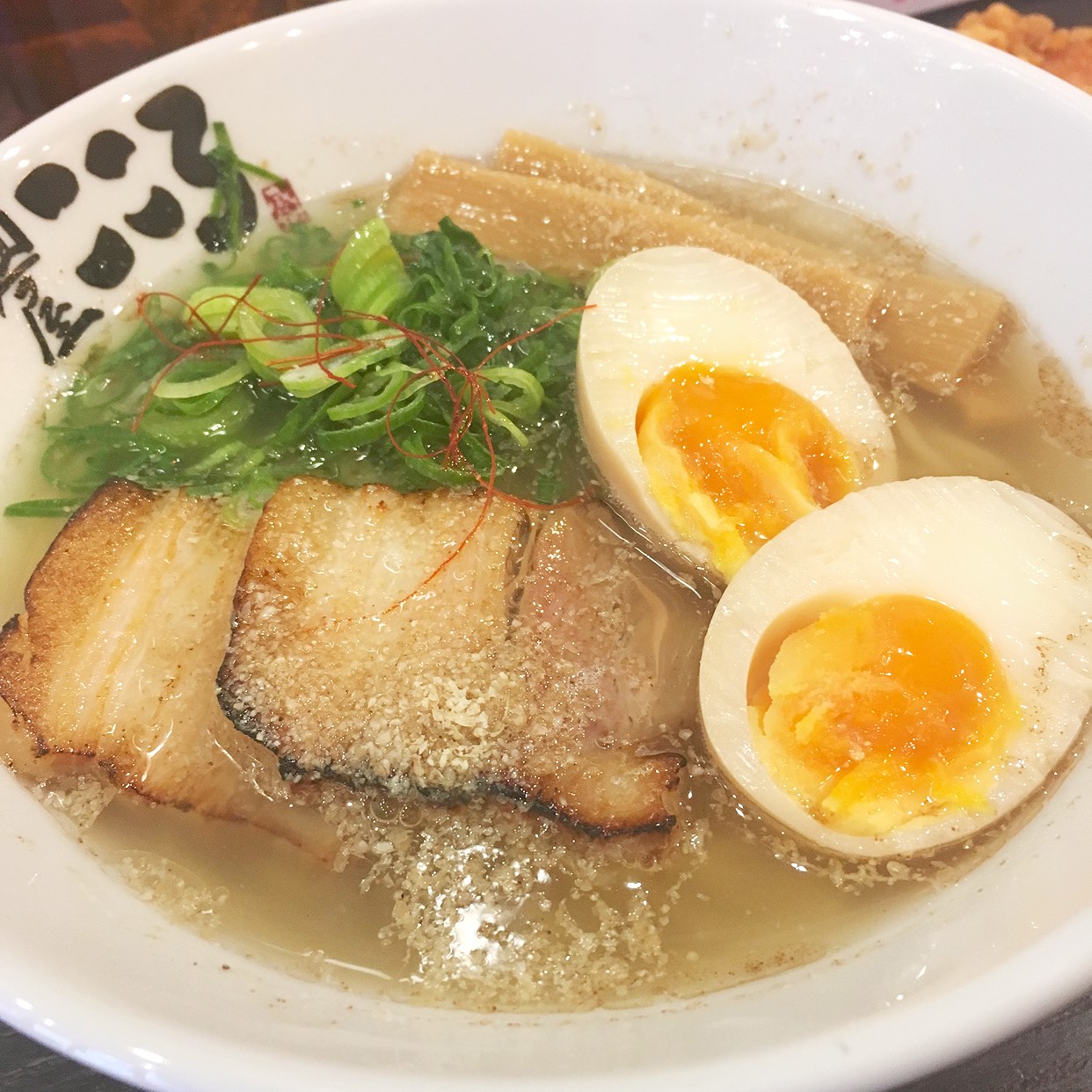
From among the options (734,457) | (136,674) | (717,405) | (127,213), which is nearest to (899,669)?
(734,457)

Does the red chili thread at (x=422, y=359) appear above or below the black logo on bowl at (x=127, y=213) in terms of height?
below

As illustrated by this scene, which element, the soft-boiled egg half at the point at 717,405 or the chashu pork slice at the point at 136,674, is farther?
the soft-boiled egg half at the point at 717,405

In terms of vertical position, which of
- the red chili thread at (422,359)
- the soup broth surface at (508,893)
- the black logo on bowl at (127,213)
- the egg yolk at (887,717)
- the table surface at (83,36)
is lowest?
the soup broth surface at (508,893)

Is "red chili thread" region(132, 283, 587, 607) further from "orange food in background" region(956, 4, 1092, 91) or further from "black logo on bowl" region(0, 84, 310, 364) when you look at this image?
"orange food in background" region(956, 4, 1092, 91)

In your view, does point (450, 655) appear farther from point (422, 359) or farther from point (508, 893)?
point (422, 359)

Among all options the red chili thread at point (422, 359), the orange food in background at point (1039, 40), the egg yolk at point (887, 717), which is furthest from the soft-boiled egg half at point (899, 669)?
the orange food in background at point (1039, 40)

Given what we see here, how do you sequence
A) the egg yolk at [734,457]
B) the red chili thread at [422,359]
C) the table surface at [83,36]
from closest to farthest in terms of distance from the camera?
1. the egg yolk at [734,457]
2. the red chili thread at [422,359]
3. the table surface at [83,36]

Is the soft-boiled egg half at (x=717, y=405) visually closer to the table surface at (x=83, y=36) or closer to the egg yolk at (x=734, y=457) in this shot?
the egg yolk at (x=734, y=457)

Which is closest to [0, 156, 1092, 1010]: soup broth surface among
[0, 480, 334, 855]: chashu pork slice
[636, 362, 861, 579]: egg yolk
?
[0, 480, 334, 855]: chashu pork slice
